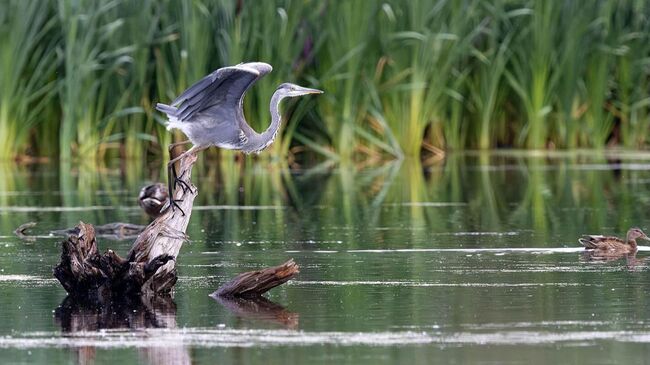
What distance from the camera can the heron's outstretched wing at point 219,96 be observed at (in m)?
9.47

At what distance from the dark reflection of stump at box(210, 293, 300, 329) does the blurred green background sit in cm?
1200

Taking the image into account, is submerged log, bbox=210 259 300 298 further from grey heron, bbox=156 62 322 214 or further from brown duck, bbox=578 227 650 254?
brown duck, bbox=578 227 650 254

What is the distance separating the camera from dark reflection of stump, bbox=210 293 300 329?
7570 mm

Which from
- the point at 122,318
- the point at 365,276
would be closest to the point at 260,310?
the point at 122,318

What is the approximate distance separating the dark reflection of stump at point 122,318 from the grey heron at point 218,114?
1.35 metres

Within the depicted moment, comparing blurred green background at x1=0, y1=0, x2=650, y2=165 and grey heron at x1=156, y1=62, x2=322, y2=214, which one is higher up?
blurred green background at x1=0, y1=0, x2=650, y2=165

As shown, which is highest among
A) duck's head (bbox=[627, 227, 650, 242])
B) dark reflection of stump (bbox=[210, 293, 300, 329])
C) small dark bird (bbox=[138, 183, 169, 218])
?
small dark bird (bbox=[138, 183, 169, 218])

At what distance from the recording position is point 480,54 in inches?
856

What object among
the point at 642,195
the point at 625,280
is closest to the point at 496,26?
the point at 642,195

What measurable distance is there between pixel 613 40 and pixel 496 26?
70.8 inches

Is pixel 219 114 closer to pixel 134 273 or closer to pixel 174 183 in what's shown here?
pixel 174 183

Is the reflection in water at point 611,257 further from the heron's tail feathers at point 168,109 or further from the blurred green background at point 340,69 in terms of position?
the blurred green background at point 340,69

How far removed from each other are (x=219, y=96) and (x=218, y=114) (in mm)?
177

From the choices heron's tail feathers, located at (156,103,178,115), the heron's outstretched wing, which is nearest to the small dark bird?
the heron's outstretched wing
